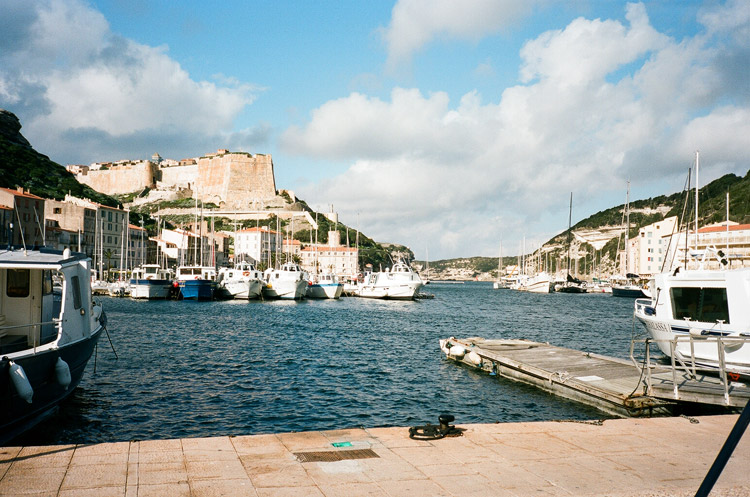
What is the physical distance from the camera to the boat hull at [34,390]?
10328 mm

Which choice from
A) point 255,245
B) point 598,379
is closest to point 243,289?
point 598,379

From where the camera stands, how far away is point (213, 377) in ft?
65.1

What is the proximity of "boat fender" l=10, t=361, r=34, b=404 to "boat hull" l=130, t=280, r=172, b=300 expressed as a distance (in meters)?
57.0

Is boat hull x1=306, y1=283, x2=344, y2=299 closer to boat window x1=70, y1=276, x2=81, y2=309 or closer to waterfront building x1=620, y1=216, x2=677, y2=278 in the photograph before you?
boat window x1=70, y1=276, x2=81, y2=309

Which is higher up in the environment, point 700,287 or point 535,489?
point 700,287

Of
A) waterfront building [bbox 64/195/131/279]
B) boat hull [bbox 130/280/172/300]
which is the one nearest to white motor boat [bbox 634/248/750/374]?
boat hull [bbox 130/280/172/300]

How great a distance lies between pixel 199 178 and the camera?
17300 centimetres

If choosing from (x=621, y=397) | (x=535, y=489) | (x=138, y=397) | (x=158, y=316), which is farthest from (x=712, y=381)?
(x=158, y=316)

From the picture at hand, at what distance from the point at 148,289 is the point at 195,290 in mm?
6069

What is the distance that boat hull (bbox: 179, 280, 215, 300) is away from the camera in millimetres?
62125

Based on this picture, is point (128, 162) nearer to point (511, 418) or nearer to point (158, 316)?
point (158, 316)

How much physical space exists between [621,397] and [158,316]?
37151 millimetres

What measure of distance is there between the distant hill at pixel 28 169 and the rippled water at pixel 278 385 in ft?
289

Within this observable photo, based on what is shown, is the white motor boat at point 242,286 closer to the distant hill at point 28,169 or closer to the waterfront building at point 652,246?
the distant hill at point 28,169
